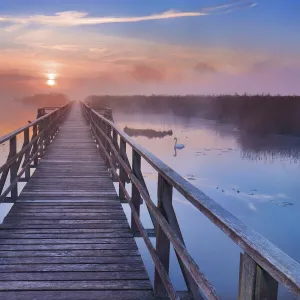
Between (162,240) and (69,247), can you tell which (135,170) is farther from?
(162,240)

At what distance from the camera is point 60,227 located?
4.89 metres

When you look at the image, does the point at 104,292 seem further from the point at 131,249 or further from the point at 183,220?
the point at 183,220

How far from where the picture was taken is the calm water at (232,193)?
12.7 meters

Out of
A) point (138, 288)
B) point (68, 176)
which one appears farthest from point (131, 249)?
point (68, 176)

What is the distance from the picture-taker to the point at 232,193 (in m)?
20.9

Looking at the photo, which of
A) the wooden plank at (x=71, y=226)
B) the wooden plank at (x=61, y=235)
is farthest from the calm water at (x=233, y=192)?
the wooden plank at (x=61, y=235)

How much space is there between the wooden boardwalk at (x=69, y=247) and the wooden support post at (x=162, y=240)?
0.40 ft

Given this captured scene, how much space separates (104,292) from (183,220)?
1297 cm

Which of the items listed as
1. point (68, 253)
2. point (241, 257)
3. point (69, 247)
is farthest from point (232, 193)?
point (241, 257)

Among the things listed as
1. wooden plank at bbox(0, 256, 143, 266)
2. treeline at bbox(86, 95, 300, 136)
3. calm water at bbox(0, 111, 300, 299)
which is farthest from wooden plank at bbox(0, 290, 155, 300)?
treeline at bbox(86, 95, 300, 136)

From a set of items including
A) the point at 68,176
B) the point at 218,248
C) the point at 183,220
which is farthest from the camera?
the point at 183,220

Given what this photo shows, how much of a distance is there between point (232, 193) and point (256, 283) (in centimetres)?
2005

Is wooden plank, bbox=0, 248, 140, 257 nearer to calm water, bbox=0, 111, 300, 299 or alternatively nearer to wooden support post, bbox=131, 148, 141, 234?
wooden support post, bbox=131, 148, 141, 234

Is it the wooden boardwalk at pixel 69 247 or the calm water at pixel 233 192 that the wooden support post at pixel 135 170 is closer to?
the wooden boardwalk at pixel 69 247
